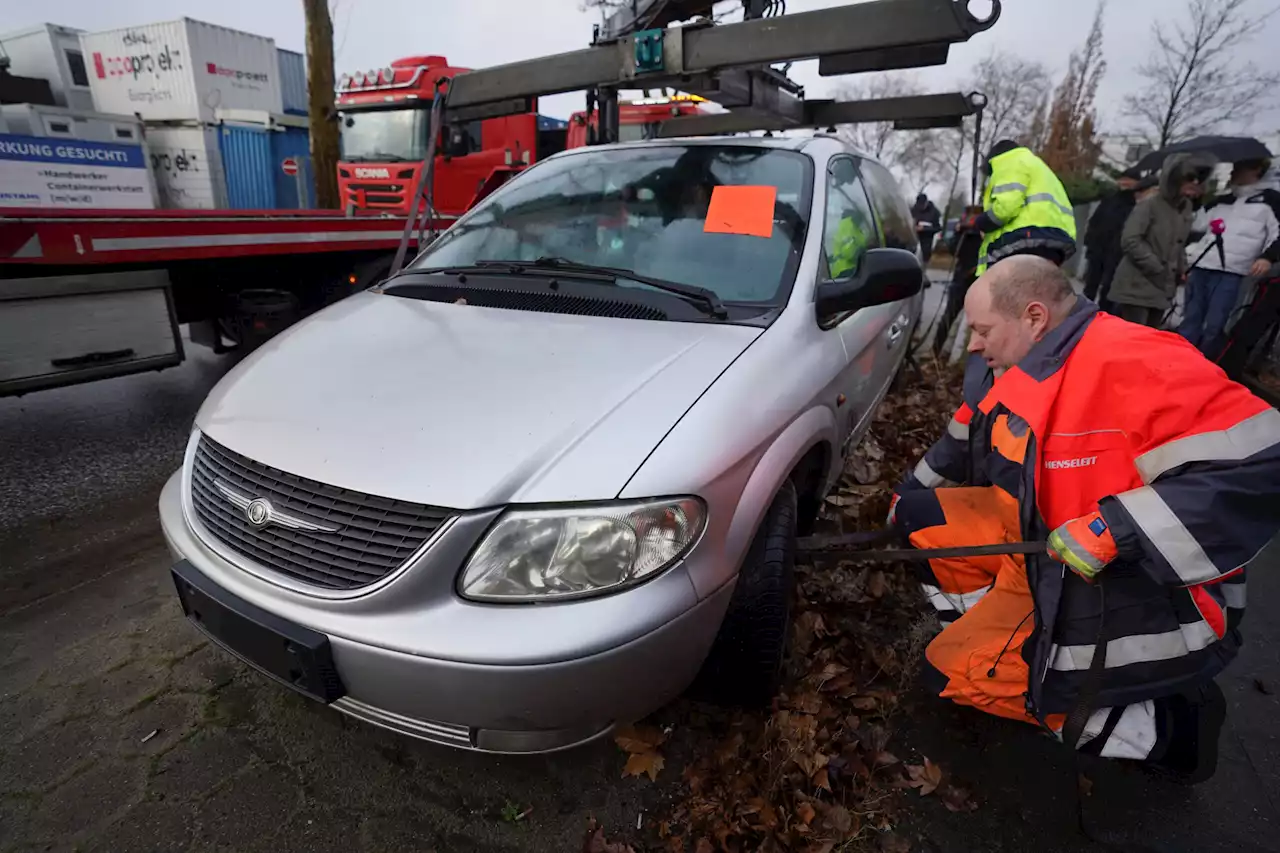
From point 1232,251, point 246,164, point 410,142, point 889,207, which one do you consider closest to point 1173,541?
point 889,207

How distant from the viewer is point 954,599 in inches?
96.1

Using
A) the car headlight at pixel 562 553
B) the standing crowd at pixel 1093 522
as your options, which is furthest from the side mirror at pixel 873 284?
the car headlight at pixel 562 553

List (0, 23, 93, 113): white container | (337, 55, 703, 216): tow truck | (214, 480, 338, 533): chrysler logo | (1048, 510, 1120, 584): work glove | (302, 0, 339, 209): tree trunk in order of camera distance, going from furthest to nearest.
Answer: (0, 23, 93, 113): white container, (302, 0, 339, 209): tree trunk, (337, 55, 703, 216): tow truck, (1048, 510, 1120, 584): work glove, (214, 480, 338, 533): chrysler logo

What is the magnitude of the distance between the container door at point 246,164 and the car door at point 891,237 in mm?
18127

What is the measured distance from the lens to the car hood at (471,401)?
59.5 inches

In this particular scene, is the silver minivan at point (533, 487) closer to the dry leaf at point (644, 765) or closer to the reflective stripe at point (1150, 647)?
the dry leaf at point (644, 765)

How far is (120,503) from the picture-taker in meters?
3.37

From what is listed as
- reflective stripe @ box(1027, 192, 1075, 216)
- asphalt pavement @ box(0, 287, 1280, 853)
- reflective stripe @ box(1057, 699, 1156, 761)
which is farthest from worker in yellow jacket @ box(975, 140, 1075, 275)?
reflective stripe @ box(1057, 699, 1156, 761)

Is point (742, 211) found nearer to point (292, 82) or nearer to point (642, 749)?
point (642, 749)

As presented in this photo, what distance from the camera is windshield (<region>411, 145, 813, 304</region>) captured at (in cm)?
239

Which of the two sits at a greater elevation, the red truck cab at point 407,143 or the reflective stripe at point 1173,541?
the red truck cab at point 407,143

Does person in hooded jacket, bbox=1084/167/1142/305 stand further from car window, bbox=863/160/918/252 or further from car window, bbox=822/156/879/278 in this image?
car window, bbox=822/156/879/278

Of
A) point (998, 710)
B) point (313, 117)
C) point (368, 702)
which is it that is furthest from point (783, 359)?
point (313, 117)

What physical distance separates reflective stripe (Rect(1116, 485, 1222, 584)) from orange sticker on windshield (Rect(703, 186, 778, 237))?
4.68 feet
